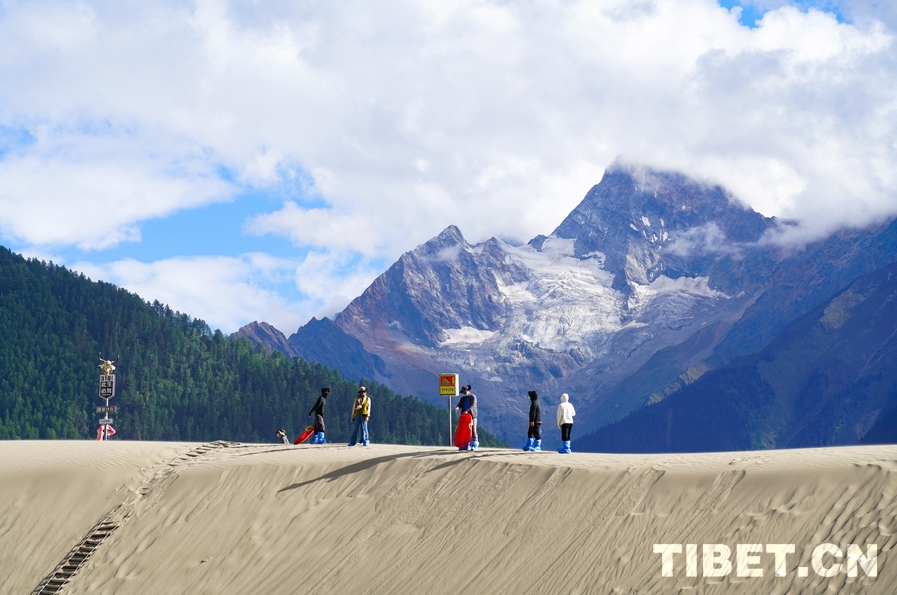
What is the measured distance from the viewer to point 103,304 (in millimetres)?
198000

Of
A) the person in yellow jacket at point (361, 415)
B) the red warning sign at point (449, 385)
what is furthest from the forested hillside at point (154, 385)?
the person in yellow jacket at point (361, 415)

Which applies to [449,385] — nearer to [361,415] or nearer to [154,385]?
[361,415]

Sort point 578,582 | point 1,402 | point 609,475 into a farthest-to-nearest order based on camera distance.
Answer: point 1,402 < point 609,475 < point 578,582

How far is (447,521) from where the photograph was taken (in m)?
27.5

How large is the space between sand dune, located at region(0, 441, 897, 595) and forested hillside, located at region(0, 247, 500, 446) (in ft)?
419

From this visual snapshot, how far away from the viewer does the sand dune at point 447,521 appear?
22312mm

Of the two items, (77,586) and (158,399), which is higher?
(158,399)

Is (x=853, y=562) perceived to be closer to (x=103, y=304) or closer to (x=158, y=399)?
(x=158, y=399)

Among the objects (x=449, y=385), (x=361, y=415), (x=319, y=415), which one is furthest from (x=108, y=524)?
(x=449, y=385)

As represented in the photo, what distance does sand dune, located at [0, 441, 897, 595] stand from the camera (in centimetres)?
2231

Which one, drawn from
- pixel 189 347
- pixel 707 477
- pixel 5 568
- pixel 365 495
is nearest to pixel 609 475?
pixel 707 477

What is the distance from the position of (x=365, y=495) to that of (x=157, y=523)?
618 cm

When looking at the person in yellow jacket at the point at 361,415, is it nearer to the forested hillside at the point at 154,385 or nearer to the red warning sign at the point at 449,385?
the red warning sign at the point at 449,385

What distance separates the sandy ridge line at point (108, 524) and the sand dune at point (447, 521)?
0.07 m
